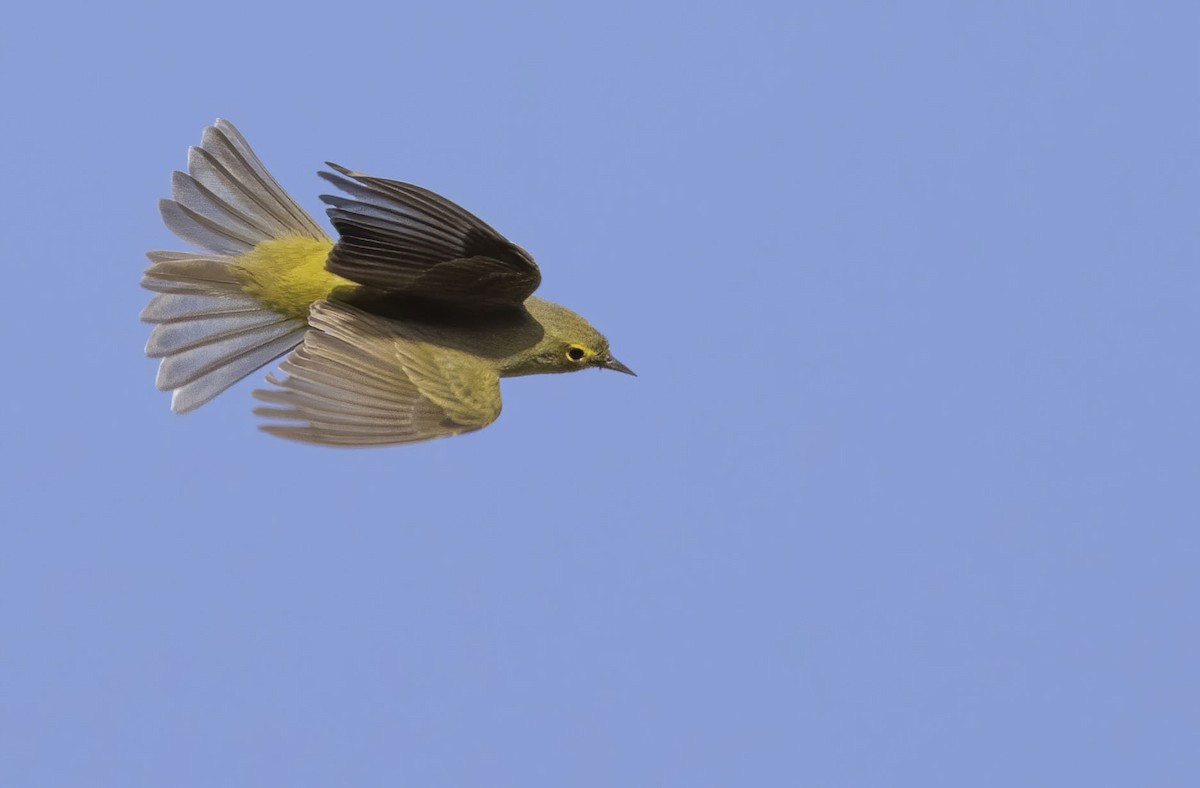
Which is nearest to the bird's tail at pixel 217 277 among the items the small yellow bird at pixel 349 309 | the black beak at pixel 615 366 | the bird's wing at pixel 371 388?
the small yellow bird at pixel 349 309

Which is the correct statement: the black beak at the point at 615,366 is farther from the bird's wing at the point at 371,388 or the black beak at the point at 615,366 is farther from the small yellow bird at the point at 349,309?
the bird's wing at the point at 371,388

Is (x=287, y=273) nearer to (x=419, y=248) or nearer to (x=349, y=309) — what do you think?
→ (x=349, y=309)

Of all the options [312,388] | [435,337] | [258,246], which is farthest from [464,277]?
[258,246]

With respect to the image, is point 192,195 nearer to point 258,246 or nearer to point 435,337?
point 258,246

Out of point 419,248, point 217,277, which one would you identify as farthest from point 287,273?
point 419,248

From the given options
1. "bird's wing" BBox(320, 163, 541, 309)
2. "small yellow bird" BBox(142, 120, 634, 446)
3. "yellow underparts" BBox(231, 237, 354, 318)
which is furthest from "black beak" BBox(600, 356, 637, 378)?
"yellow underparts" BBox(231, 237, 354, 318)

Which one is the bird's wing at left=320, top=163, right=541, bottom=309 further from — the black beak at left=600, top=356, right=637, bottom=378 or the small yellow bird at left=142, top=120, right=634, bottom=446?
the black beak at left=600, top=356, right=637, bottom=378
